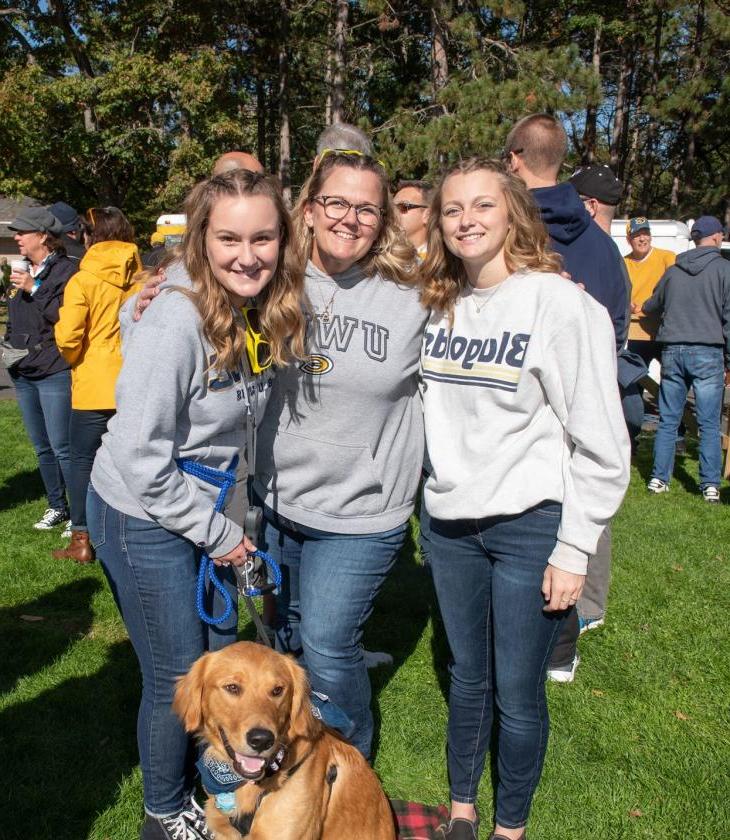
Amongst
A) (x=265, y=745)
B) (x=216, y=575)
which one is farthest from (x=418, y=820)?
(x=216, y=575)

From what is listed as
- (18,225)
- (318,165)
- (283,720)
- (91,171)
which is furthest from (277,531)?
(91,171)

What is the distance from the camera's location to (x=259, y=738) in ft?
7.25

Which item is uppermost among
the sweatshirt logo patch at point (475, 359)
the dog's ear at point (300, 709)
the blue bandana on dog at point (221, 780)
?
the sweatshirt logo patch at point (475, 359)

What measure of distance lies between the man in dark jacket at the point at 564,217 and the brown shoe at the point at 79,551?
13.2 ft

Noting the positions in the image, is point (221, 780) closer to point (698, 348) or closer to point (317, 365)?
point (317, 365)

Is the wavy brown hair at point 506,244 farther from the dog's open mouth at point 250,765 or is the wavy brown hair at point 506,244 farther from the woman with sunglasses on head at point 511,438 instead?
the dog's open mouth at point 250,765

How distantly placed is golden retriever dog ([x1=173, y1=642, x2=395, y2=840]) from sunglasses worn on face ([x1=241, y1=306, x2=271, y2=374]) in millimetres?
938

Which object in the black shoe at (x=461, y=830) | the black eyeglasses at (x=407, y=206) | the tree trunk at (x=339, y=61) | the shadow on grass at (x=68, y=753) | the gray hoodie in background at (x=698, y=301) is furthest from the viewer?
the tree trunk at (x=339, y=61)

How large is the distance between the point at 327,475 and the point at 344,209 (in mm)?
948

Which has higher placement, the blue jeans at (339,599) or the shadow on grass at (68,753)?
the blue jeans at (339,599)

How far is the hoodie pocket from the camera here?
2576mm

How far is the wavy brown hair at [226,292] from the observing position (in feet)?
7.18

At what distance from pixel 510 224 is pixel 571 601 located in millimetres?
1252

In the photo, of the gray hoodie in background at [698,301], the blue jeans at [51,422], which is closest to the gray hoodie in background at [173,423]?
the blue jeans at [51,422]
